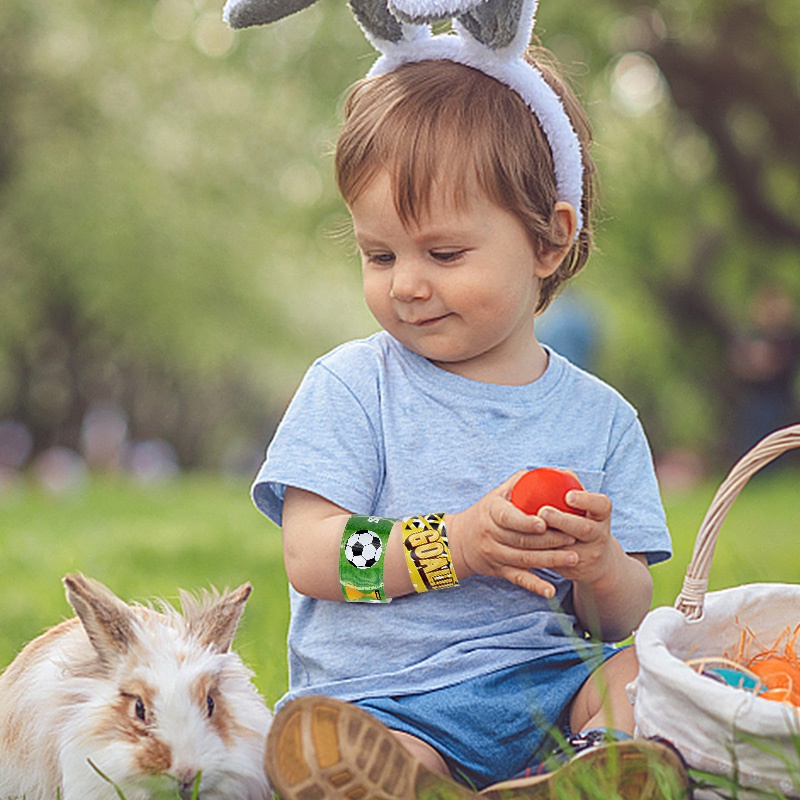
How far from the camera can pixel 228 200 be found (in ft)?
54.8

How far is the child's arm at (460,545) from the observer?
67.5 inches

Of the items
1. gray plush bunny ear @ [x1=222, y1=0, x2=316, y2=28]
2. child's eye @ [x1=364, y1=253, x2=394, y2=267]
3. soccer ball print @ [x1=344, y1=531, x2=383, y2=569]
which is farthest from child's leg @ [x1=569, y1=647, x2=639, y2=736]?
gray plush bunny ear @ [x1=222, y1=0, x2=316, y2=28]

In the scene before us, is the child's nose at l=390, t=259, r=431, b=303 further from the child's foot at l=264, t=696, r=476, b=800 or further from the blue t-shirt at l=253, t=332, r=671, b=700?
the child's foot at l=264, t=696, r=476, b=800

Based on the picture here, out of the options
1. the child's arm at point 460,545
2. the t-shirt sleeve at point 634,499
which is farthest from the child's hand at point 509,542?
the t-shirt sleeve at point 634,499

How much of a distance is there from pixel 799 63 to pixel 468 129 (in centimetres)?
964

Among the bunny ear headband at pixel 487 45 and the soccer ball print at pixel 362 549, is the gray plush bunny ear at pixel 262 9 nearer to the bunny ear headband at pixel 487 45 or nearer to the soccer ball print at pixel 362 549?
the bunny ear headband at pixel 487 45

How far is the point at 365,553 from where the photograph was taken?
1855 millimetres

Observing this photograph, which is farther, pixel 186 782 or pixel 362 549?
pixel 362 549

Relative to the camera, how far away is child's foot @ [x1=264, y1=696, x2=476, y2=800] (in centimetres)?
153

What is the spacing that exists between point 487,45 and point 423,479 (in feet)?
2.39

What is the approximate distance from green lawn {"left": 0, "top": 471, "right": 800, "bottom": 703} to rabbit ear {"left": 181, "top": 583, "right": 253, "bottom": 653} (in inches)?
5.9

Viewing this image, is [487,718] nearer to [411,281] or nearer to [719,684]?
[719,684]

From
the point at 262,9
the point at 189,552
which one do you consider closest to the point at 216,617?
the point at 262,9

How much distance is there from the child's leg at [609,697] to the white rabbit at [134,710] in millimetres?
503
